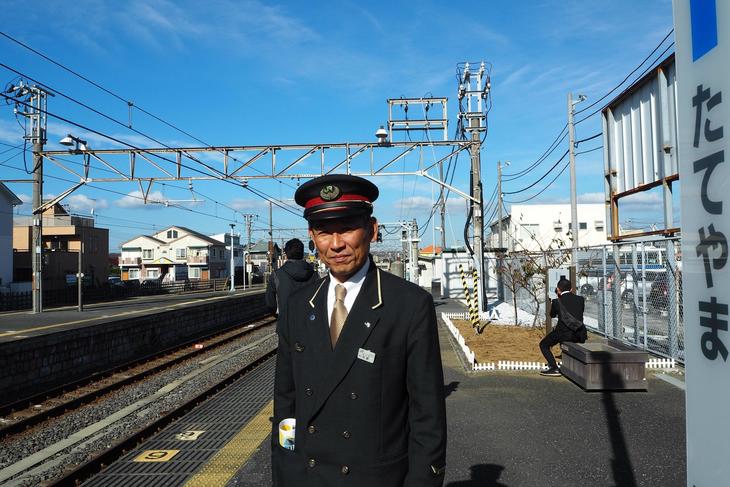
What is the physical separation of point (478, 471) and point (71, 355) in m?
10.1

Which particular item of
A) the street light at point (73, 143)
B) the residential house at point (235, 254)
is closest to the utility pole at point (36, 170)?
the street light at point (73, 143)

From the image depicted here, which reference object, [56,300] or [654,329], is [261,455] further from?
[56,300]

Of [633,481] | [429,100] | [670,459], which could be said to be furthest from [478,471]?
[429,100]

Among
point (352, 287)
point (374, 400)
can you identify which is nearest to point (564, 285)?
point (352, 287)

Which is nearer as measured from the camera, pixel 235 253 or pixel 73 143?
pixel 73 143

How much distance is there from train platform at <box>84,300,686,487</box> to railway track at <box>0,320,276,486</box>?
25 centimetres

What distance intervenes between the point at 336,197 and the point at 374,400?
0.83 m

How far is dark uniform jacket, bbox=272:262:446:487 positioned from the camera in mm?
2082

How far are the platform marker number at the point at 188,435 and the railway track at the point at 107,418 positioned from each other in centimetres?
44

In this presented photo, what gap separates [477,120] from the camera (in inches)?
787

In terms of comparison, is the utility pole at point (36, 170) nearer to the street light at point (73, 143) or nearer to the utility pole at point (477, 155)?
the street light at point (73, 143)

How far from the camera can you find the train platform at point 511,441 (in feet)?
16.1

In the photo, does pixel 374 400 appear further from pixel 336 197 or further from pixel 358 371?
pixel 336 197

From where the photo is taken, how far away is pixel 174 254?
2827 inches
